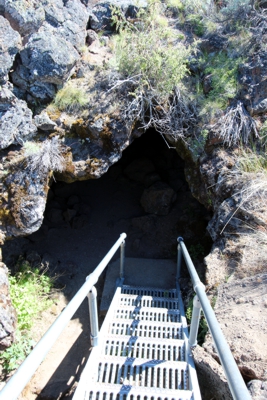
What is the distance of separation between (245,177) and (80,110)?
2.93 meters

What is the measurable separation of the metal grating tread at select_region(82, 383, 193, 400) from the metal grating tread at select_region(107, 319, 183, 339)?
993 mm

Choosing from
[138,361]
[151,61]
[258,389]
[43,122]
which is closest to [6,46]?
[43,122]

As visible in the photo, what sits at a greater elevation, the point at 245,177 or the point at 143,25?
the point at 143,25

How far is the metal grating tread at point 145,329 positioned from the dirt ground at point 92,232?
196 centimetres

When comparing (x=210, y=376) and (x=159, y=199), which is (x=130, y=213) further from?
(x=210, y=376)

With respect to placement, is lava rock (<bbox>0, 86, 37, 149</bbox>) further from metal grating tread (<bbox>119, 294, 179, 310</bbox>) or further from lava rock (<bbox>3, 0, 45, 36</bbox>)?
metal grating tread (<bbox>119, 294, 179, 310</bbox>)

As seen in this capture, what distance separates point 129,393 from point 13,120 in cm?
386

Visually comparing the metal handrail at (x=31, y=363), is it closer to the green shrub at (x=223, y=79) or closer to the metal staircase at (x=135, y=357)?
the metal staircase at (x=135, y=357)

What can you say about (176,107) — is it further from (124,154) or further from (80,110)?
(124,154)

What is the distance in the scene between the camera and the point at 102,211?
7375 millimetres

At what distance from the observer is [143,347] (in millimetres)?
2963

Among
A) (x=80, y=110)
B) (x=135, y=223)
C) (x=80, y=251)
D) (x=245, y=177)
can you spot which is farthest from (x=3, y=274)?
(x=245, y=177)

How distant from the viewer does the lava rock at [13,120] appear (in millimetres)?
4203

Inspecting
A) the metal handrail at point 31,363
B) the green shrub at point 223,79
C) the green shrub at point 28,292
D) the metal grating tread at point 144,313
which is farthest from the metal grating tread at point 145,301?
the green shrub at point 223,79
